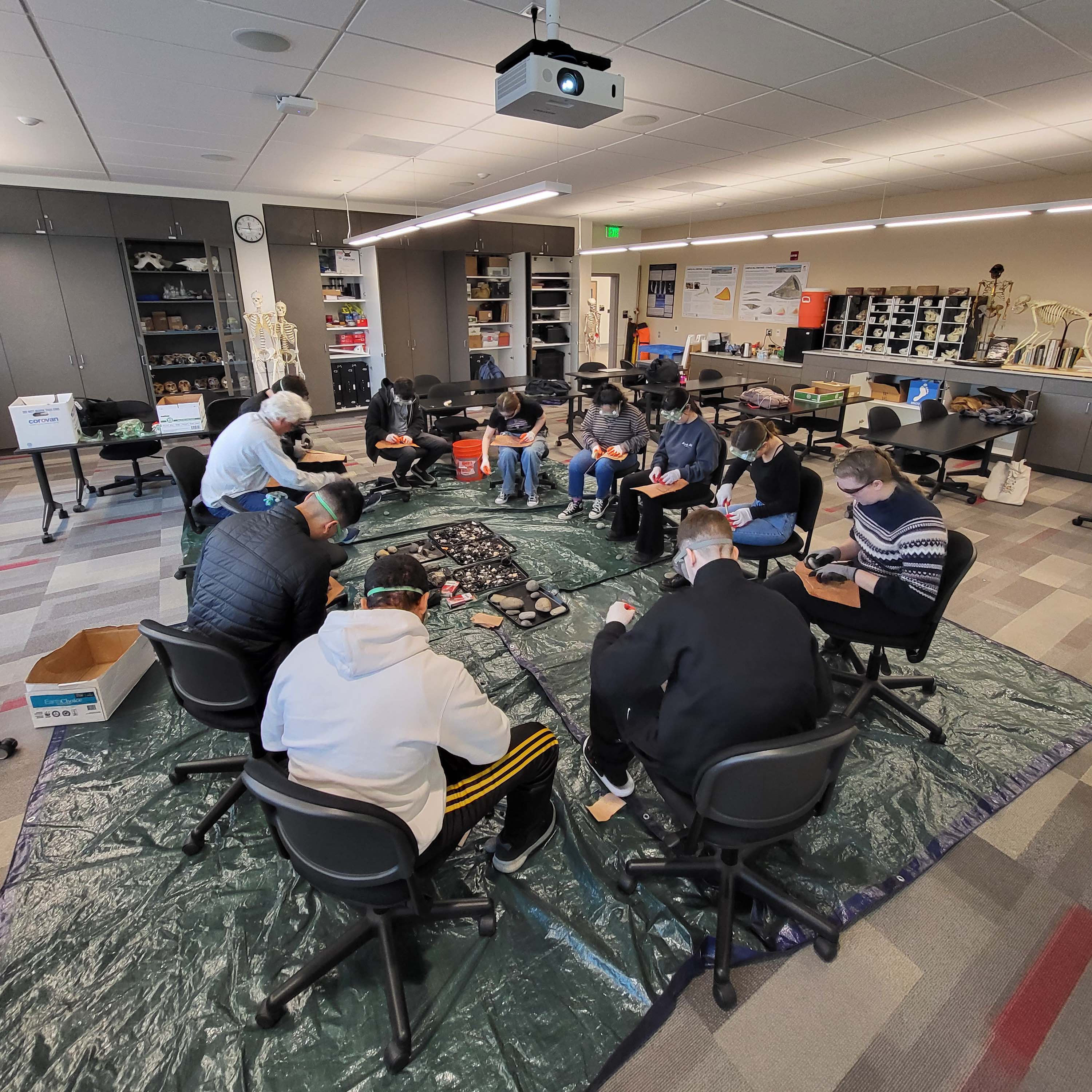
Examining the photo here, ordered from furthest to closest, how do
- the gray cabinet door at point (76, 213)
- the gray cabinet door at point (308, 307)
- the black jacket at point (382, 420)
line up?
1. the gray cabinet door at point (308, 307)
2. the gray cabinet door at point (76, 213)
3. the black jacket at point (382, 420)

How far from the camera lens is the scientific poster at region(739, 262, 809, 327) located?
967 cm

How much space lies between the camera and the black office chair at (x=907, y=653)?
7.83 feet

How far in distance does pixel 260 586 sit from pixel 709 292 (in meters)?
10.9

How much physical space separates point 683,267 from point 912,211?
422 cm

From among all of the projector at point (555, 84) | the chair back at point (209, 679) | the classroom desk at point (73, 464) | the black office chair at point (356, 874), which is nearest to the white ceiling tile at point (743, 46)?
the projector at point (555, 84)

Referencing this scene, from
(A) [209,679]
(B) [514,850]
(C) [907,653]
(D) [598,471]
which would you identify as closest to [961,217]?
(D) [598,471]

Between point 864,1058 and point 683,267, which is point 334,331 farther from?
point 864,1058

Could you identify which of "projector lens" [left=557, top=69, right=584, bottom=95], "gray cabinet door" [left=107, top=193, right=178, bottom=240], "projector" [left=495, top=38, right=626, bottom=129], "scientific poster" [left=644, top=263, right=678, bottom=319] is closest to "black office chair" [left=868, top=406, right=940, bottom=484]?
"projector" [left=495, top=38, right=626, bottom=129]

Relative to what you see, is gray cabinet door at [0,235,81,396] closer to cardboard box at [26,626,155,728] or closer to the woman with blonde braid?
cardboard box at [26,626,155,728]

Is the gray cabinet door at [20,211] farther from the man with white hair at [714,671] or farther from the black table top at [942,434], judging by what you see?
the black table top at [942,434]

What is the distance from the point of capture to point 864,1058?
1.58 meters

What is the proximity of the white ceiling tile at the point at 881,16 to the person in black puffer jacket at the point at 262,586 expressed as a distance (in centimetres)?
299

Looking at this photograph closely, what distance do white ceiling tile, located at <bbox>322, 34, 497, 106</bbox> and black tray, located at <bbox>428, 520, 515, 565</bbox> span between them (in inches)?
112

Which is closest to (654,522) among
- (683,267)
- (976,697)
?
(976,697)
